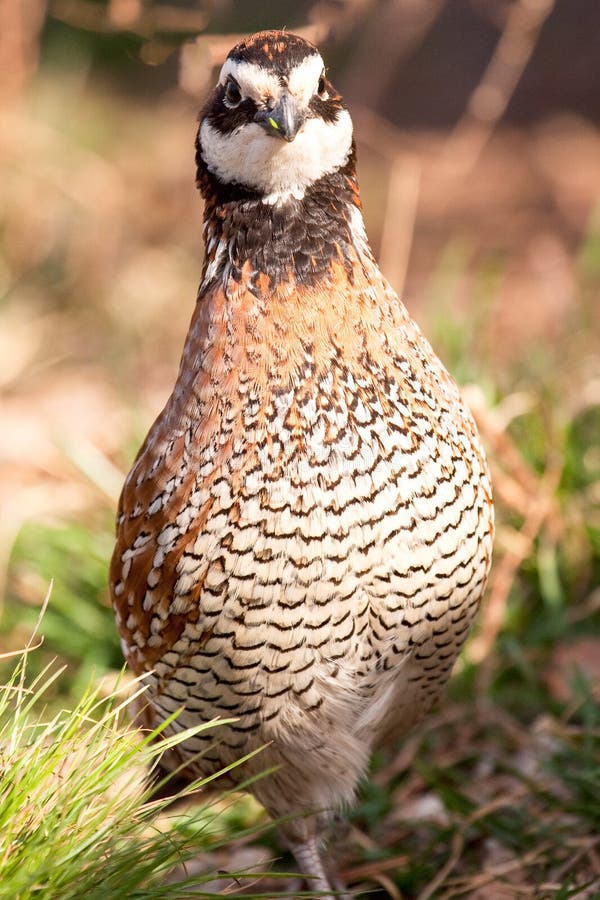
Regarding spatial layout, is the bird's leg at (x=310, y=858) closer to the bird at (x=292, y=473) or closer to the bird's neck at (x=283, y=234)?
the bird at (x=292, y=473)

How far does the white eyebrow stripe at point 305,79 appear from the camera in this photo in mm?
2631

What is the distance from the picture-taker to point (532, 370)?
5.01 meters

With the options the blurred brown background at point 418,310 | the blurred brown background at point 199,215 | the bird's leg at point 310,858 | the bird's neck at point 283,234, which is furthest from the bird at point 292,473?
the blurred brown background at point 199,215

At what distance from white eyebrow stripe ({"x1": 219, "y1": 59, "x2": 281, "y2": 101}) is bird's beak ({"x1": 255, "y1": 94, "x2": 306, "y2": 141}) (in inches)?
1.6

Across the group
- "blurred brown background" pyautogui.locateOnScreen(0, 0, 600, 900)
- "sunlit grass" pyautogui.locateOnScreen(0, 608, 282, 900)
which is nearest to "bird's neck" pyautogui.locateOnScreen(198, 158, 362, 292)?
"blurred brown background" pyautogui.locateOnScreen(0, 0, 600, 900)

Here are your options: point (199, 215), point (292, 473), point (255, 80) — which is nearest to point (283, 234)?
point (255, 80)

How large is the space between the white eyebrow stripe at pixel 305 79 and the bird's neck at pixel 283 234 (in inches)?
8.0

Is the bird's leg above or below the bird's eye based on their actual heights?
below

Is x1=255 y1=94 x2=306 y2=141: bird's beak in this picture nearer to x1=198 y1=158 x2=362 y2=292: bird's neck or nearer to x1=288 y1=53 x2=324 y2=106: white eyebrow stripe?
x1=288 y1=53 x2=324 y2=106: white eyebrow stripe

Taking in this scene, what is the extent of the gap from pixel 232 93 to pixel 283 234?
0.36 m

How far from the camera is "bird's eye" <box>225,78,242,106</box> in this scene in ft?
8.87

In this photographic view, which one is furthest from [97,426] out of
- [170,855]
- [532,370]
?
[170,855]

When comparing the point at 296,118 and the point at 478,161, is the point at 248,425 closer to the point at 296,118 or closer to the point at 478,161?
the point at 296,118

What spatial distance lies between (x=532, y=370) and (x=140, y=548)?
263 centimetres
